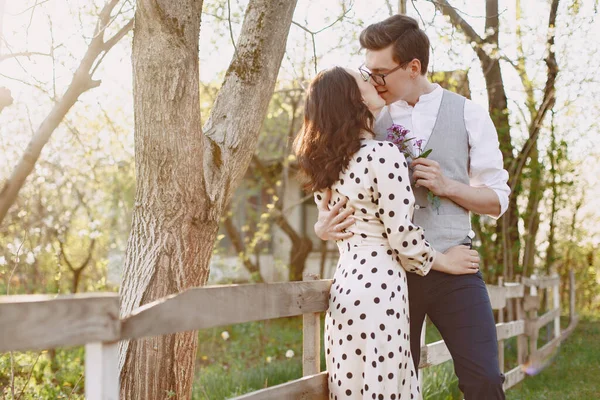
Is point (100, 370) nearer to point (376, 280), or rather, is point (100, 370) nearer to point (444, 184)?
point (376, 280)

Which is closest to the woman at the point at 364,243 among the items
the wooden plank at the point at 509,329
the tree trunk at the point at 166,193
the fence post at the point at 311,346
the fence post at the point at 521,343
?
the fence post at the point at 311,346

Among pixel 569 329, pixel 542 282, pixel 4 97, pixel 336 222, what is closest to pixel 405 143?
pixel 336 222

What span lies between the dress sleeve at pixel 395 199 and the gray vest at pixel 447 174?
0.25 meters

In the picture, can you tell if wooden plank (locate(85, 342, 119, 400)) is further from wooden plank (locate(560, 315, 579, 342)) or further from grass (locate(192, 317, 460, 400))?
wooden plank (locate(560, 315, 579, 342))

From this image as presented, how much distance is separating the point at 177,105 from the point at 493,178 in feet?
4.53

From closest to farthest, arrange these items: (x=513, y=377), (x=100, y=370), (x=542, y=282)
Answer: (x=100, y=370) → (x=513, y=377) → (x=542, y=282)

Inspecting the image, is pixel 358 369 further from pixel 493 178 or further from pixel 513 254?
pixel 513 254

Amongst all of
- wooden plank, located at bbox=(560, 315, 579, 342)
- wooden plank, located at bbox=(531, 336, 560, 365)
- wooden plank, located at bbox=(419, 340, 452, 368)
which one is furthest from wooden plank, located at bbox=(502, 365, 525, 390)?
wooden plank, located at bbox=(560, 315, 579, 342)

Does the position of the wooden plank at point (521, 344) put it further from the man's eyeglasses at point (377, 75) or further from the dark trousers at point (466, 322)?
the man's eyeglasses at point (377, 75)

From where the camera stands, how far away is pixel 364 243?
8.70 feet

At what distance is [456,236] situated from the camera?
2832 millimetres

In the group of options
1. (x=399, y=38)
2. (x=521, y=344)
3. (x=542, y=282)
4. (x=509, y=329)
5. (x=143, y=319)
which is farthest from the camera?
(x=542, y=282)

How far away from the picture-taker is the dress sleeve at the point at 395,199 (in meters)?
2.53

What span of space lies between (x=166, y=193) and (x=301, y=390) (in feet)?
3.46
